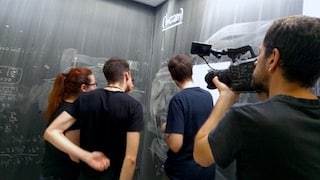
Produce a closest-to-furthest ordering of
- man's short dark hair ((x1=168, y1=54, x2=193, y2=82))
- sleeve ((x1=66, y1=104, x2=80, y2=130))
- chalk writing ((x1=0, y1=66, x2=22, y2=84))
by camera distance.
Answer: sleeve ((x1=66, y1=104, x2=80, y2=130)) → man's short dark hair ((x1=168, y1=54, x2=193, y2=82)) → chalk writing ((x1=0, y1=66, x2=22, y2=84))

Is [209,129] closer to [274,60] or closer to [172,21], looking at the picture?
[274,60]

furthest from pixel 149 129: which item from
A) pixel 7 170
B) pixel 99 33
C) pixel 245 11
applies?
pixel 245 11

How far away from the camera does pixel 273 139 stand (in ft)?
1.88

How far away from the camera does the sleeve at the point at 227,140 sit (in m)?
0.61

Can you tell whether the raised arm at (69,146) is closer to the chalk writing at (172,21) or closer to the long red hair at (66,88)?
the long red hair at (66,88)

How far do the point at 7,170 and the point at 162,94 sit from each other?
1446mm

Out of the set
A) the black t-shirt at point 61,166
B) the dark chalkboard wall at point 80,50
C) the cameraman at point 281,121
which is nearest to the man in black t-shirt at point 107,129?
the black t-shirt at point 61,166

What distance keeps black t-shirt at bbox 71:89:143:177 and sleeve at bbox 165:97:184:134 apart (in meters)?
0.17

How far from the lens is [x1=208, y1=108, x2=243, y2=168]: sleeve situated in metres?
0.61

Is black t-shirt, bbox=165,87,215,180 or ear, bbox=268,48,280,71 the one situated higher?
ear, bbox=268,48,280,71

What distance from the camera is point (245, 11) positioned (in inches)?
67.0

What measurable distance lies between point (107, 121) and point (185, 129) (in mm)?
409

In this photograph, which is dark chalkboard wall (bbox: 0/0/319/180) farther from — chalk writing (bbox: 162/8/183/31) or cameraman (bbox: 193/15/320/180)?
cameraman (bbox: 193/15/320/180)

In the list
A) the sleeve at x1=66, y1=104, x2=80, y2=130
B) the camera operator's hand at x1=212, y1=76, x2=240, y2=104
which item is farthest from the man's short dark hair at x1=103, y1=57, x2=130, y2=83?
the camera operator's hand at x1=212, y1=76, x2=240, y2=104
